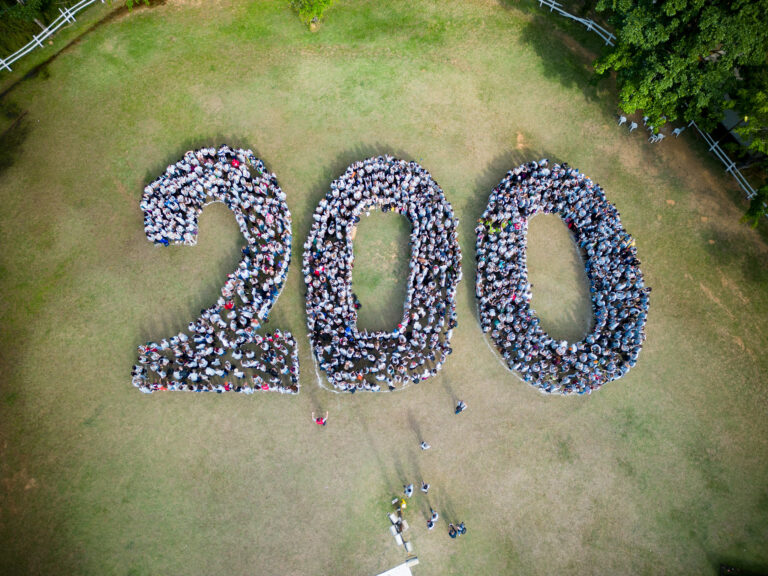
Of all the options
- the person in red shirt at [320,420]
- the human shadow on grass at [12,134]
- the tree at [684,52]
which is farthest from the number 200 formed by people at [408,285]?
the human shadow on grass at [12,134]

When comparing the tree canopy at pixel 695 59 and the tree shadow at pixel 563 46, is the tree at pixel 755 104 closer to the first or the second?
the tree canopy at pixel 695 59

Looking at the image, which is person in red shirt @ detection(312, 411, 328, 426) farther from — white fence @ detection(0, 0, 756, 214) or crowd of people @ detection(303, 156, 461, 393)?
white fence @ detection(0, 0, 756, 214)

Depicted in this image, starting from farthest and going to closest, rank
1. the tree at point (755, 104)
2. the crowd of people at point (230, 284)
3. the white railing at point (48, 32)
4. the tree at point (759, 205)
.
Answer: the white railing at point (48, 32) < the tree at point (759, 205) < the crowd of people at point (230, 284) < the tree at point (755, 104)

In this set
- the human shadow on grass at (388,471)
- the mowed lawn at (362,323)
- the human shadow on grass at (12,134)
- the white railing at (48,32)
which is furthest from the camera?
the white railing at (48,32)

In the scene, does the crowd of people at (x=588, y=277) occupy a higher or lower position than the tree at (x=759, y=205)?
lower

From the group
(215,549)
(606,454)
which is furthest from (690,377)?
(215,549)

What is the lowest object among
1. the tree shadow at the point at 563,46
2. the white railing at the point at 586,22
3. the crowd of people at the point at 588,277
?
the crowd of people at the point at 588,277
